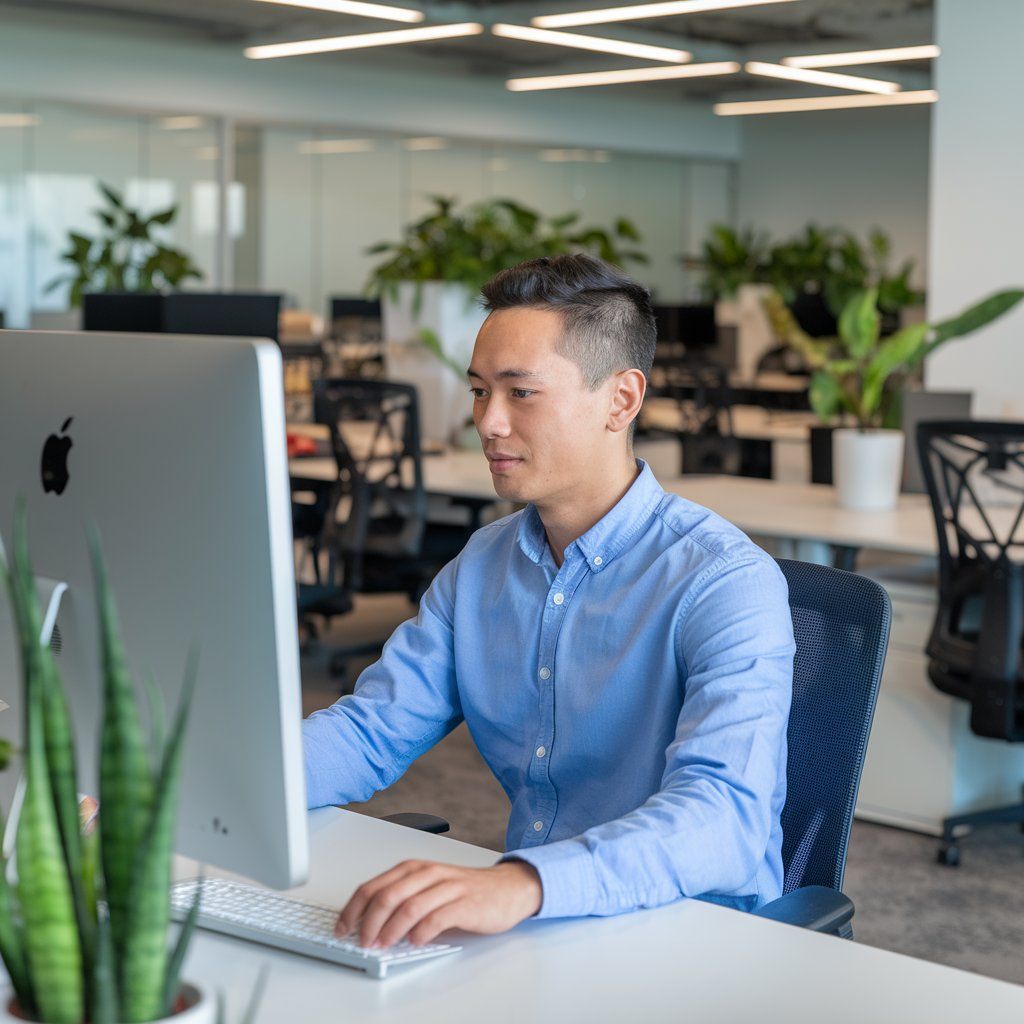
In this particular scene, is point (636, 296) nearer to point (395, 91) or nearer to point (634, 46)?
point (634, 46)

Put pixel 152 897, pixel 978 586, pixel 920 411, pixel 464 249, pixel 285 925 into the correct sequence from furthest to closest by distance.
Answer: pixel 464 249, pixel 920 411, pixel 978 586, pixel 285 925, pixel 152 897

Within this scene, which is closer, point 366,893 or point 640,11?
point 366,893

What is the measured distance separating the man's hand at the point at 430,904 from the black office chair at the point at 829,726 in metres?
0.45

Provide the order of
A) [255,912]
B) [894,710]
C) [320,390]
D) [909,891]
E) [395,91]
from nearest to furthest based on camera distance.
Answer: [255,912] → [909,891] → [894,710] → [320,390] → [395,91]

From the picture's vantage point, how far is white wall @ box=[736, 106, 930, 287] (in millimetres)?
14141

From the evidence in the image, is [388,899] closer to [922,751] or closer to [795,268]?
[922,751]

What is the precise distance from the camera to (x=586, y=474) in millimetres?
1725

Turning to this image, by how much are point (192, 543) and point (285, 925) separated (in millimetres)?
418

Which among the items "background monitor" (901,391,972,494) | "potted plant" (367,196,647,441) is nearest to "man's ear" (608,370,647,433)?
"background monitor" (901,391,972,494)

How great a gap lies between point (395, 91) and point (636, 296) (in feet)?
35.5

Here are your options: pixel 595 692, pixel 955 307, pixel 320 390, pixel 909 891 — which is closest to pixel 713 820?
pixel 595 692

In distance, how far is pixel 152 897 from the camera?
0.82 meters

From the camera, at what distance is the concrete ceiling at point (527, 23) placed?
30.7 ft

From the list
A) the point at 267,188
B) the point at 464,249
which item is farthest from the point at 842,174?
the point at 464,249
